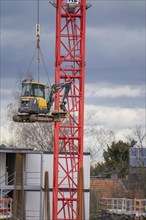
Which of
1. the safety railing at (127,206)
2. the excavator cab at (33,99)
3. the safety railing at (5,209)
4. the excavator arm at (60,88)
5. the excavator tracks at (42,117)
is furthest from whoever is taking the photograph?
the safety railing at (127,206)

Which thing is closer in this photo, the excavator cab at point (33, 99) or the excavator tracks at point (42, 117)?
the excavator tracks at point (42, 117)

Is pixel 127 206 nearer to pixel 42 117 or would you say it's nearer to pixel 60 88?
pixel 60 88

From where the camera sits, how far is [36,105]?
42.3 m

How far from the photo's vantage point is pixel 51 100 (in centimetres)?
4412

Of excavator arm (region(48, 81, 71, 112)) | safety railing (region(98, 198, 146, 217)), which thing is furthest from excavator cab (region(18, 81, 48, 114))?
safety railing (region(98, 198, 146, 217))

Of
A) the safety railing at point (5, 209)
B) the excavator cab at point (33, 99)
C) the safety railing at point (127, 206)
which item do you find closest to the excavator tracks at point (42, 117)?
the excavator cab at point (33, 99)

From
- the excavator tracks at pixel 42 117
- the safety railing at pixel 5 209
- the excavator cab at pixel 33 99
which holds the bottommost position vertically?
the safety railing at pixel 5 209

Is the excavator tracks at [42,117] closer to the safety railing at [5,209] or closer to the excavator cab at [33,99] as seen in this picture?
the excavator cab at [33,99]

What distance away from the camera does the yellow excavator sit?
139 feet

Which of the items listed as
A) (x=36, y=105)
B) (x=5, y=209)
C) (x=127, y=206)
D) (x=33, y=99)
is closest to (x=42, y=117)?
(x=36, y=105)

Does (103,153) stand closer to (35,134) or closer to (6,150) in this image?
(35,134)

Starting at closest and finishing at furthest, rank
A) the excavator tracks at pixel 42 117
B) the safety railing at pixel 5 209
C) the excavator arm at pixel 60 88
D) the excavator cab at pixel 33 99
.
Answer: the excavator tracks at pixel 42 117
the excavator cab at pixel 33 99
the excavator arm at pixel 60 88
the safety railing at pixel 5 209

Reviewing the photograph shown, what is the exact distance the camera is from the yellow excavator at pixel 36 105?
4228 centimetres

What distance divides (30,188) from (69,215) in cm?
290
